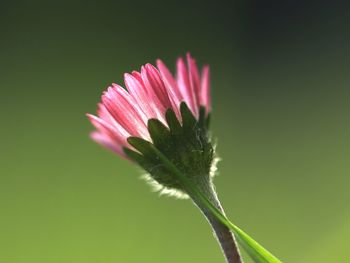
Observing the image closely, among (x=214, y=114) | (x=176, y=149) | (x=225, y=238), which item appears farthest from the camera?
(x=214, y=114)

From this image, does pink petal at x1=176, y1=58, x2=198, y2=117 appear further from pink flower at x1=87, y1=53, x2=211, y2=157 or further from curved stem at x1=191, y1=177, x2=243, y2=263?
curved stem at x1=191, y1=177, x2=243, y2=263

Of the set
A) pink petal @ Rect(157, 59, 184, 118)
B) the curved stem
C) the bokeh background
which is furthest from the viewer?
the bokeh background

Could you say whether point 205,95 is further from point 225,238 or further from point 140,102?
point 225,238

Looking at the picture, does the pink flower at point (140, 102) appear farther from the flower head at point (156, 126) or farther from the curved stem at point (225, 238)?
the curved stem at point (225, 238)

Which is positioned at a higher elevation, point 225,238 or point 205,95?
point 205,95

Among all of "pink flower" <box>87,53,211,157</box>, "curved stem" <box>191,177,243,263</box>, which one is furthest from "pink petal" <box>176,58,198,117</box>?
"curved stem" <box>191,177,243,263</box>

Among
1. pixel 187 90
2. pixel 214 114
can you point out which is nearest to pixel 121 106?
pixel 187 90

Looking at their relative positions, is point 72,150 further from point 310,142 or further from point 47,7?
point 47,7
